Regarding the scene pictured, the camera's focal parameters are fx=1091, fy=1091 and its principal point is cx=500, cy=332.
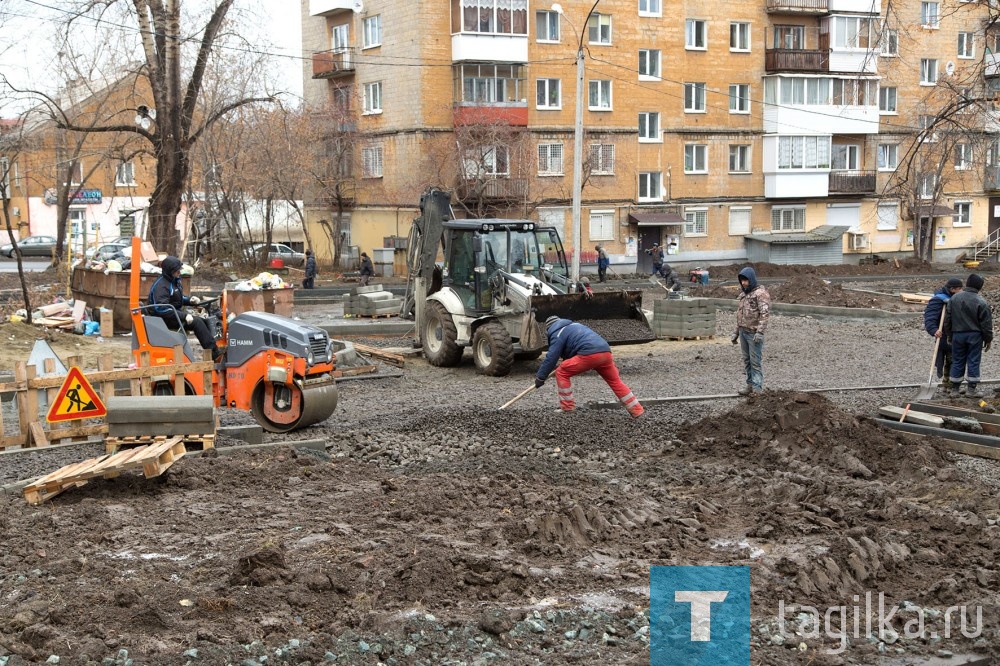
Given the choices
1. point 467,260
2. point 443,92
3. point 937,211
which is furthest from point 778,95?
point 467,260

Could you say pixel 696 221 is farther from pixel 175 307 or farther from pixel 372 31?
pixel 175 307

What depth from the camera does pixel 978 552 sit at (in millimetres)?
7734

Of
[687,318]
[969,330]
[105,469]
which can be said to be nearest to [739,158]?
[687,318]

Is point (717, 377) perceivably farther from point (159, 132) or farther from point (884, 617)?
point (159, 132)

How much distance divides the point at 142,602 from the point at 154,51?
26.3 metres

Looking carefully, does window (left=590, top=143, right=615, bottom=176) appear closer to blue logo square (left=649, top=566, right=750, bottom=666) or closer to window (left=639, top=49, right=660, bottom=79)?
window (left=639, top=49, right=660, bottom=79)

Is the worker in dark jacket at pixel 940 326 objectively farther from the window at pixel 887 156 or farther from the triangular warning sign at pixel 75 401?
the window at pixel 887 156

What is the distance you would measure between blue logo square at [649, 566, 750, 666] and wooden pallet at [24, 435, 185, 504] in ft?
14.5

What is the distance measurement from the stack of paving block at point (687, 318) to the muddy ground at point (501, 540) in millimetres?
8975

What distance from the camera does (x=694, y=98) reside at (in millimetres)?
47344

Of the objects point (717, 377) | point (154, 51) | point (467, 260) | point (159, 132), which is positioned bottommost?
point (717, 377)

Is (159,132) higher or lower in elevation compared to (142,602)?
higher

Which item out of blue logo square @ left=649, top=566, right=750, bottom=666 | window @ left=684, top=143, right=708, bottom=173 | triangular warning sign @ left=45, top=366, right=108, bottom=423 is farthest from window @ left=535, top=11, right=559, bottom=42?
blue logo square @ left=649, top=566, right=750, bottom=666

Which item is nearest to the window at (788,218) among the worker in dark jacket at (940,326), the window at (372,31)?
the window at (372,31)
